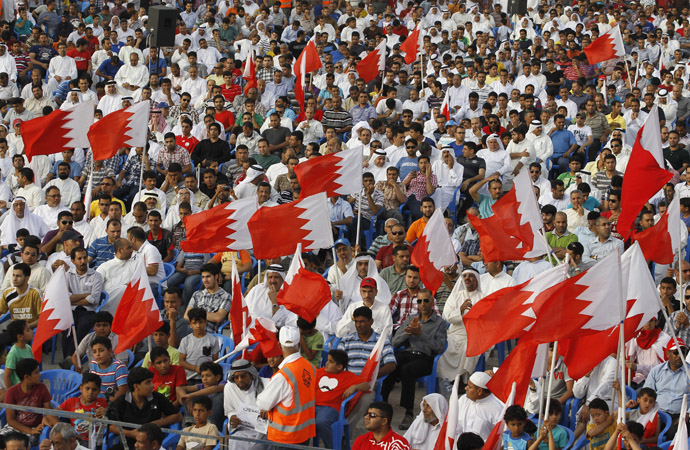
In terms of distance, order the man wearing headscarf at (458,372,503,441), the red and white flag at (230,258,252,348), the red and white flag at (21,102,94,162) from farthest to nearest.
Answer: the red and white flag at (21,102,94,162) → the red and white flag at (230,258,252,348) → the man wearing headscarf at (458,372,503,441)

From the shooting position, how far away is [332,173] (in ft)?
41.2

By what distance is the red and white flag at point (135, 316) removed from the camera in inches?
401

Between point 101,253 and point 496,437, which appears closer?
point 496,437

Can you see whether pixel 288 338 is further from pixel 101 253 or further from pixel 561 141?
pixel 561 141

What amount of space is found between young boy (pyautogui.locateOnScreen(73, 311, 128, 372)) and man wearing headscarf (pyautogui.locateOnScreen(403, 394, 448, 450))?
10.1 feet

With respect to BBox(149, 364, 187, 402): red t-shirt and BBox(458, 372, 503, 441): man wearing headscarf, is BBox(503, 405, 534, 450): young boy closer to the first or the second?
BBox(458, 372, 503, 441): man wearing headscarf

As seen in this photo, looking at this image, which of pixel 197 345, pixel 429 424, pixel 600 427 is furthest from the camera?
pixel 197 345

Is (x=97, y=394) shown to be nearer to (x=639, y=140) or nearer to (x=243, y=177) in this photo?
(x=639, y=140)

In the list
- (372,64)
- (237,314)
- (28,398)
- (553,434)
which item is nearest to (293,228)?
(237,314)

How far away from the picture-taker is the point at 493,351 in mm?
11742

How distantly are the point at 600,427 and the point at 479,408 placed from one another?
1026 millimetres

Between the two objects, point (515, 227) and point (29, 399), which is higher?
point (515, 227)

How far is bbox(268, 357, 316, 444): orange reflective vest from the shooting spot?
8.65 meters

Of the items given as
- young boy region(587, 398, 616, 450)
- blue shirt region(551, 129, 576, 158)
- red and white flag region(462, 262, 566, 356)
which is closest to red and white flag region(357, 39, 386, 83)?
blue shirt region(551, 129, 576, 158)
